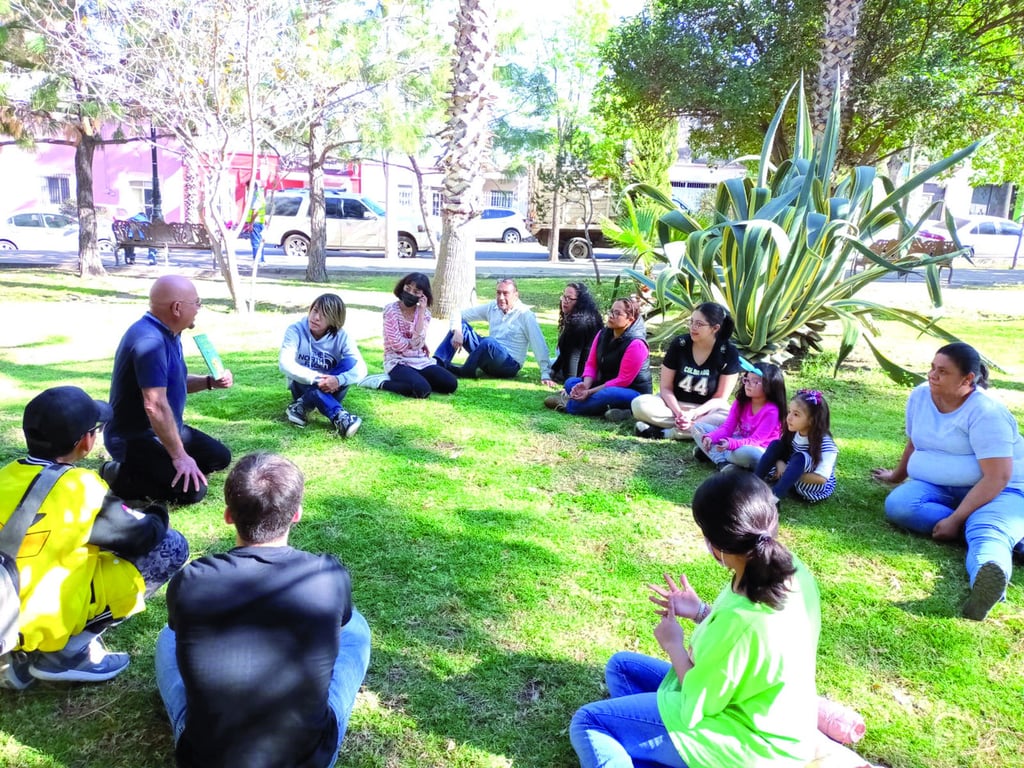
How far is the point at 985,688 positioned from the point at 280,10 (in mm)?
10217

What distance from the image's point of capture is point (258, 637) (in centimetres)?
195

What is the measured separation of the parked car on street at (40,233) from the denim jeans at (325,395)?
59.9ft

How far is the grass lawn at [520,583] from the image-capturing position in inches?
97.3

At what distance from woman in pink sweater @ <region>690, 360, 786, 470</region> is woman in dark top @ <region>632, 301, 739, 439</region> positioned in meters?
0.44

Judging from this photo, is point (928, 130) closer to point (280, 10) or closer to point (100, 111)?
point (280, 10)

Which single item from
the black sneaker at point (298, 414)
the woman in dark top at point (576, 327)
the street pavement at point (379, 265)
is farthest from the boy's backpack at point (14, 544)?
the street pavement at point (379, 265)

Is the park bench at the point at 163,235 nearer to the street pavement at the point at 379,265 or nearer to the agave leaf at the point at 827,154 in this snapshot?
the street pavement at the point at 379,265

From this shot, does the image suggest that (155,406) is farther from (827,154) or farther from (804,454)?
(827,154)

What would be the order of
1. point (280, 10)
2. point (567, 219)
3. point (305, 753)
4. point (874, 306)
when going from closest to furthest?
point (305, 753) → point (874, 306) → point (280, 10) → point (567, 219)

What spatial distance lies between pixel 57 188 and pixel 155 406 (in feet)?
117

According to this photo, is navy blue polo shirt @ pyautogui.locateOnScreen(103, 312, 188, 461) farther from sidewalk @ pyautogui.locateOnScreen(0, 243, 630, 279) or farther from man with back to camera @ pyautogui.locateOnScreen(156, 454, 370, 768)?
sidewalk @ pyautogui.locateOnScreen(0, 243, 630, 279)

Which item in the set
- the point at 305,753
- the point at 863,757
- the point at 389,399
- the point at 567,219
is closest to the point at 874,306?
the point at 389,399

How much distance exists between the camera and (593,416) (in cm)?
598

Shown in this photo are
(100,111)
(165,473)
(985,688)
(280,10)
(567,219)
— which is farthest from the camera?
(567,219)
